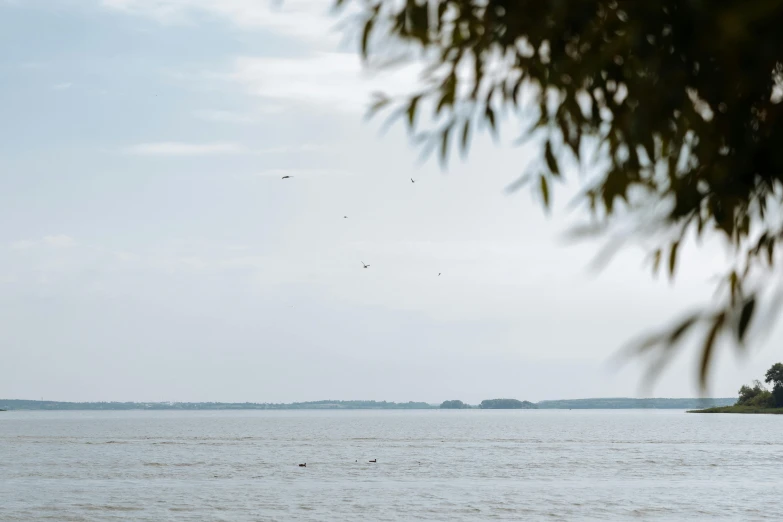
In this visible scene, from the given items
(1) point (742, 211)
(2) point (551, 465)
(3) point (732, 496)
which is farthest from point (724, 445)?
(1) point (742, 211)

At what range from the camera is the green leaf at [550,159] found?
17.6ft

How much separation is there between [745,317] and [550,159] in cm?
189

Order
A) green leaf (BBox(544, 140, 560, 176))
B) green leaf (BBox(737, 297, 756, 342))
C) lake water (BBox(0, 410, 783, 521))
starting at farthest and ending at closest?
lake water (BBox(0, 410, 783, 521)) → green leaf (BBox(544, 140, 560, 176)) → green leaf (BBox(737, 297, 756, 342))

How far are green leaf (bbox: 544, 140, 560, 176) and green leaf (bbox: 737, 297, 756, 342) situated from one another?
174 centimetres

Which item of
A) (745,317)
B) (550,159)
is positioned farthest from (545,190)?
(745,317)

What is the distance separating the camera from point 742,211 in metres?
5.20

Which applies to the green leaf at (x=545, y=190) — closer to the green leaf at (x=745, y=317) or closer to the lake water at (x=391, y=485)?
the green leaf at (x=745, y=317)

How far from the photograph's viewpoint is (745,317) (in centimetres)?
376

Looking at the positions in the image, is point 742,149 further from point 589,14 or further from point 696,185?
point 589,14

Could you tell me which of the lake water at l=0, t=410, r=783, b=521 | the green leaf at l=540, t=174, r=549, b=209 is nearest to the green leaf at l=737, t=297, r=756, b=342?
the green leaf at l=540, t=174, r=549, b=209

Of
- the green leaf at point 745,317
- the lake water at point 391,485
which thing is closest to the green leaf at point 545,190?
the green leaf at point 745,317

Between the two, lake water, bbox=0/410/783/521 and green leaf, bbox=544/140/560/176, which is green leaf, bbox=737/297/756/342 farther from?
lake water, bbox=0/410/783/521

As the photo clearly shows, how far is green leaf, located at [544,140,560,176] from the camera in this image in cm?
537

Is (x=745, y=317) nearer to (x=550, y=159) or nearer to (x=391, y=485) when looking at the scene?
(x=550, y=159)
